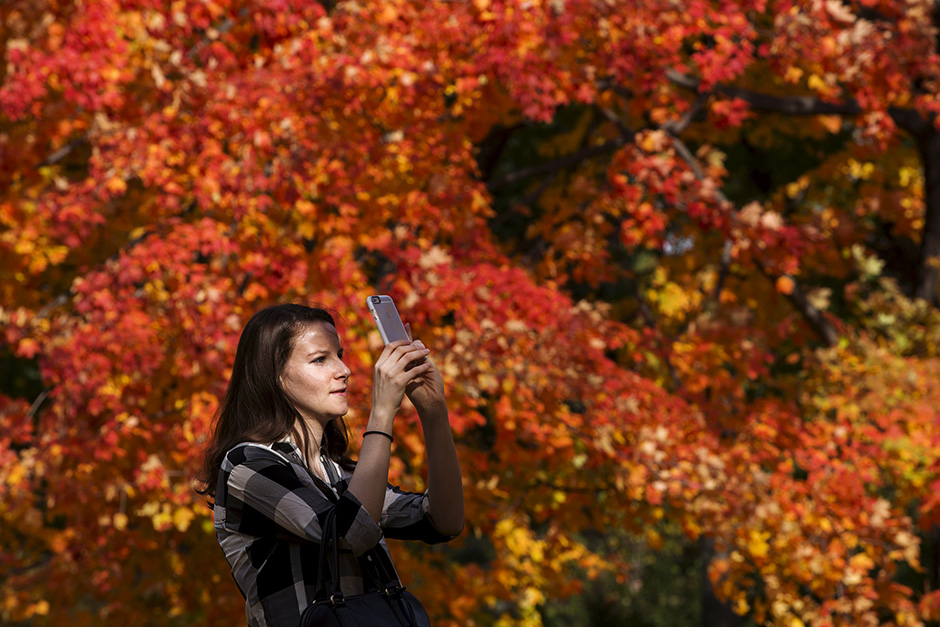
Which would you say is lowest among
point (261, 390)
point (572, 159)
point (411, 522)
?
point (572, 159)

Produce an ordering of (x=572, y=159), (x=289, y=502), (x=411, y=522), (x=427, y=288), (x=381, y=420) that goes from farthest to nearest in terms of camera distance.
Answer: (x=572, y=159) → (x=427, y=288) → (x=411, y=522) → (x=381, y=420) → (x=289, y=502)

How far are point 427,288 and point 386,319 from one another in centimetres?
454

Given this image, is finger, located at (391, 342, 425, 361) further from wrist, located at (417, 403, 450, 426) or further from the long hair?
the long hair

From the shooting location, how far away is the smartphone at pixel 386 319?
2475mm

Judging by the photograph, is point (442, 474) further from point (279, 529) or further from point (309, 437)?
point (279, 529)

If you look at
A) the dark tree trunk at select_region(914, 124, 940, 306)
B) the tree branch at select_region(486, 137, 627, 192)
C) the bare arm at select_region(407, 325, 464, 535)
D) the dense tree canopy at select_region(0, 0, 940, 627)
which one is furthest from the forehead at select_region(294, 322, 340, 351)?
the dark tree trunk at select_region(914, 124, 940, 306)

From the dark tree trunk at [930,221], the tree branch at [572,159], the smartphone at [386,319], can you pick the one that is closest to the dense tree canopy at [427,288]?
the dark tree trunk at [930,221]

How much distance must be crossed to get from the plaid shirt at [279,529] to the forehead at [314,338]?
0.28 meters

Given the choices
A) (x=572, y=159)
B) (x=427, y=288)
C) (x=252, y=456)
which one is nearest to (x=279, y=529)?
(x=252, y=456)

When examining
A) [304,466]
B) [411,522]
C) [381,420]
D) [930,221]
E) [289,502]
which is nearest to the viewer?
[289,502]

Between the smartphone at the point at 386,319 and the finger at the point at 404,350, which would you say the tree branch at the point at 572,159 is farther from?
the finger at the point at 404,350

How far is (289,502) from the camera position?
2.23m

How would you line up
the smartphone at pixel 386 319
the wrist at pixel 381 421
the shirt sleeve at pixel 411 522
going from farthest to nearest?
the shirt sleeve at pixel 411 522 < the smartphone at pixel 386 319 < the wrist at pixel 381 421

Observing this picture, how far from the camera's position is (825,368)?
9.69 metres
